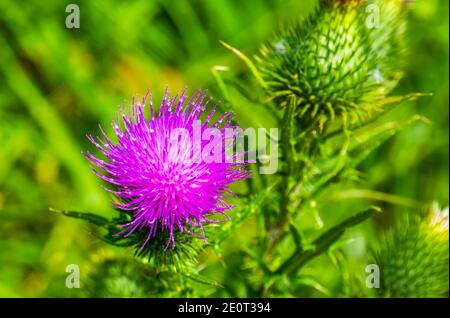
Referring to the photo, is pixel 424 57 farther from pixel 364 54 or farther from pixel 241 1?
pixel 364 54

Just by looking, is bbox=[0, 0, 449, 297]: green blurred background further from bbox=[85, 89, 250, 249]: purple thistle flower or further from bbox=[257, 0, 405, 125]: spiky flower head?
bbox=[85, 89, 250, 249]: purple thistle flower

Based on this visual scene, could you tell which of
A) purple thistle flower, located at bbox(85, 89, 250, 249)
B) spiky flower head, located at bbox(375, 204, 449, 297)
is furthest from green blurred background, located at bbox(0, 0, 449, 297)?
purple thistle flower, located at bbox(85, 89, 250, 249)

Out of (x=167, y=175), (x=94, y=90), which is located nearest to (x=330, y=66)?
(x=167, y=175)

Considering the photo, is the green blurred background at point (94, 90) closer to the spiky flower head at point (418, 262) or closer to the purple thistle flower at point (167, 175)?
the spiky flower head at point (418, 262)

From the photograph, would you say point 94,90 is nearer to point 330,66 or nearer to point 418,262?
point 330,66

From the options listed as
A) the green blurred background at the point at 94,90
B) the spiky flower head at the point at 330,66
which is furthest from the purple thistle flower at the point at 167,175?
the green blurred background at the point at 94,90

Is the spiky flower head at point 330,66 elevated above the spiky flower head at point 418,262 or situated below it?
above
